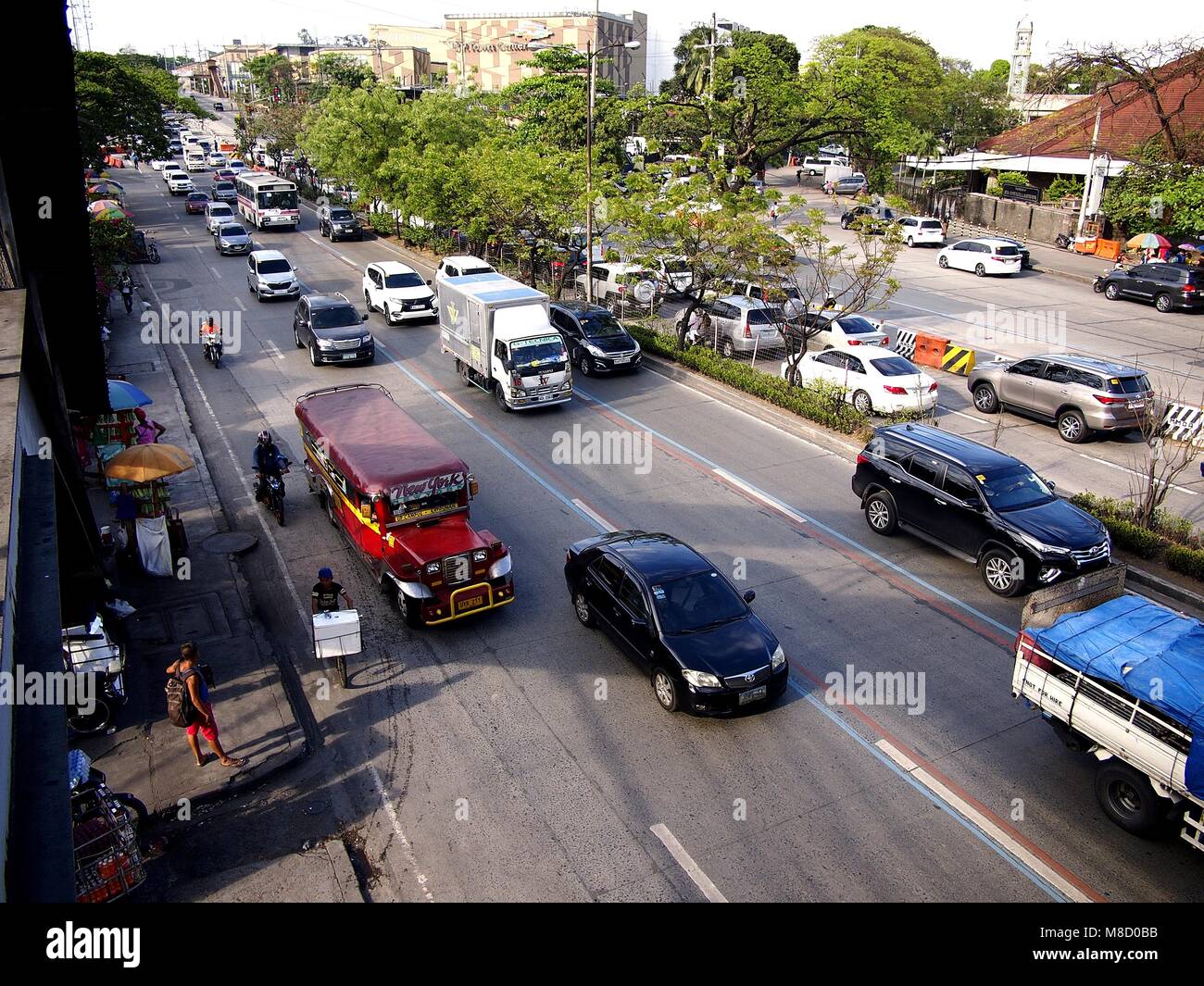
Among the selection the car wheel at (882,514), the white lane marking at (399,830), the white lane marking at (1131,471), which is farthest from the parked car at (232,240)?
the white lane marking at (399,830)

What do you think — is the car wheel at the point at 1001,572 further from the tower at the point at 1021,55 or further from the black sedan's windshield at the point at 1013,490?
the tower at the point at 1021,55

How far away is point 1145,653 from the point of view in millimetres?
9594

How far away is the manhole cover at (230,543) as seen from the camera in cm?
1596

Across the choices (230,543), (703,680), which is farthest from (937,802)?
(230,543)

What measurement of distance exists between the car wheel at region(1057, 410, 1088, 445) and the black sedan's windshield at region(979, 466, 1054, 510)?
700cm

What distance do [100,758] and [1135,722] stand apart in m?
11.7

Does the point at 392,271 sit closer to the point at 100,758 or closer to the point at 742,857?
the point at 100,758

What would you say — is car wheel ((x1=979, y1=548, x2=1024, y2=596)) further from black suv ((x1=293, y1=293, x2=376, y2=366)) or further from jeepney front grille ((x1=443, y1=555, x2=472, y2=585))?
black suv ((x1=293, y1=293, x2=376, y2=366))

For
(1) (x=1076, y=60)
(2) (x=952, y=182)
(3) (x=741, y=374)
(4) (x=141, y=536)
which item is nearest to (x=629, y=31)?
(2) (x=952, y=182)

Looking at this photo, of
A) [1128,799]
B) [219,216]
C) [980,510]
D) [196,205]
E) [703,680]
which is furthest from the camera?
[196,205]

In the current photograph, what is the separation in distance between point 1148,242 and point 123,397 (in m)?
Result: 41.7

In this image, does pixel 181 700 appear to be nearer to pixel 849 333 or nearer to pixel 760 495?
pixel 760 495

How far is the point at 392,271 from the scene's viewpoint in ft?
107

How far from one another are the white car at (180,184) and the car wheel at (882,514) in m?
65.4
